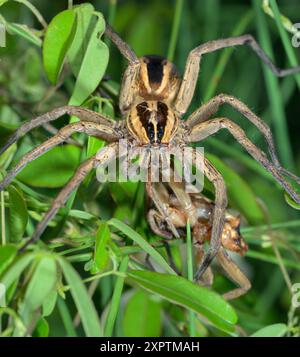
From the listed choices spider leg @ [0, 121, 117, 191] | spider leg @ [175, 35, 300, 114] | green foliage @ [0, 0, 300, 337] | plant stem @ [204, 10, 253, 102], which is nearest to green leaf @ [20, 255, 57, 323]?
green foliage @ [0, 0, 300, 337]

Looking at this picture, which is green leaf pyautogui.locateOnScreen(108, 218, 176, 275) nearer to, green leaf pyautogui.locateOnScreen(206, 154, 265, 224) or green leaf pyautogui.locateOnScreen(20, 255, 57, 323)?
green leaf pyautogui.locateOnScreen(20, 255, 57, 323)

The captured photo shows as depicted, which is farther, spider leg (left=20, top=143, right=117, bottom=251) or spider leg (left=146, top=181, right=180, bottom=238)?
spider leg (left=146, top=181, right=180, bottom=238)

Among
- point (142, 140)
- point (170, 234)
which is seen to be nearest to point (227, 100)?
point (142, 140)

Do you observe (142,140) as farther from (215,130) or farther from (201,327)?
(201,327)

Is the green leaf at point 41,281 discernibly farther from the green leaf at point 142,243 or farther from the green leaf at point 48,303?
the green leaf at point 142,243

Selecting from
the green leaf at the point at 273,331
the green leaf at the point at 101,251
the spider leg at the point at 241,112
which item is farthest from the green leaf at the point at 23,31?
the green leaf at the point at 273,331

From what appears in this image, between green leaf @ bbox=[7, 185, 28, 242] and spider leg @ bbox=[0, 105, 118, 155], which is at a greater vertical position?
spider leg @ bbox=[0, 105, 118, 155]

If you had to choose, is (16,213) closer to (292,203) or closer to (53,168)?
(53,168)
